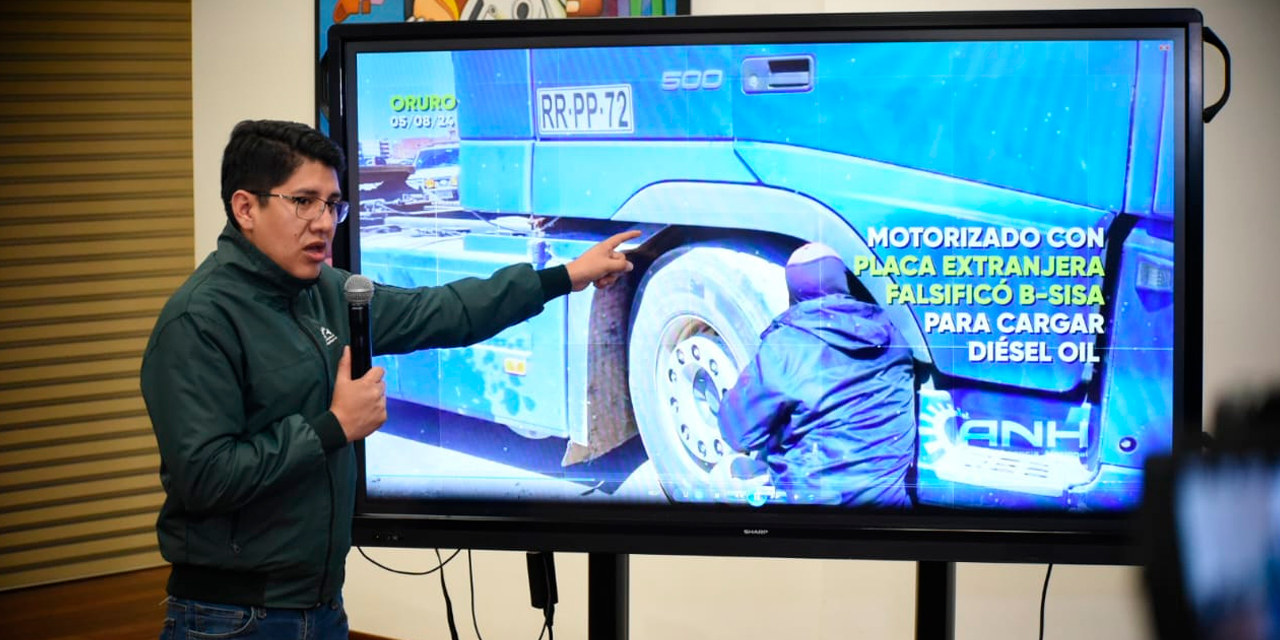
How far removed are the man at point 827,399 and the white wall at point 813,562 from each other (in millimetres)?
897

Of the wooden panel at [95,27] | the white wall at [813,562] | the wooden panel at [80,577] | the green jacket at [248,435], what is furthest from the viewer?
the wooden panel at [95,27]

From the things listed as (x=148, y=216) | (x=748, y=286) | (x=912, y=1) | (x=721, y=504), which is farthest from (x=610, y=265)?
(x=148, y=216)

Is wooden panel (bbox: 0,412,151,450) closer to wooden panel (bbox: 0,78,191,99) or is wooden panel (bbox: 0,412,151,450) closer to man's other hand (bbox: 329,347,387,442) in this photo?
wooden panel (bbox: 0,78,191,99)

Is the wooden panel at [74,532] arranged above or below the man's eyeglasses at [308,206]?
below

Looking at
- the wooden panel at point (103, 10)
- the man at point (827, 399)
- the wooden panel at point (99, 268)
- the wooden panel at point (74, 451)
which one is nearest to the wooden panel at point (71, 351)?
the wooden panel at point (74, 451)

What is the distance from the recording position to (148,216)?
570 cm

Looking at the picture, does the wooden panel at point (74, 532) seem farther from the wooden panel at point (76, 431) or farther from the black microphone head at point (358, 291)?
the black microphone head at point (358, 291)

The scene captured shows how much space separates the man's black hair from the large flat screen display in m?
0.51

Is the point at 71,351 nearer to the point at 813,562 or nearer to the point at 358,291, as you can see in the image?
the point at 813,562

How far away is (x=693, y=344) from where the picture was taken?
275 centimetres

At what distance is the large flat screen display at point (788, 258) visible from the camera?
8.63ft

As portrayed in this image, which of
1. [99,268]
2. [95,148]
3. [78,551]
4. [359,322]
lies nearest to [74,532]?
[78,551]

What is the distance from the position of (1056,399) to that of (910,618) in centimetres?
152

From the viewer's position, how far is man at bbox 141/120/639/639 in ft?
7.23
